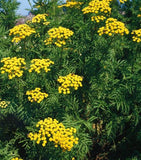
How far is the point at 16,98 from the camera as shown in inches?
164

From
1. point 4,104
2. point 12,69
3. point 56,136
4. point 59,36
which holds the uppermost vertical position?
point 59,36

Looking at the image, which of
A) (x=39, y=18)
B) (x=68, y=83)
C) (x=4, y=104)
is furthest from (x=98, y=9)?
(x=4, y=104)

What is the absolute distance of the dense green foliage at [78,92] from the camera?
3914mm

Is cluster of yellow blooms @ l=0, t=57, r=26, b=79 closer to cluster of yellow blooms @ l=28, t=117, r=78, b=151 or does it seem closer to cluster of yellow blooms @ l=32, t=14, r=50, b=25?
cluster of yellow blooms @ l=28, t=117, r=78, b=151

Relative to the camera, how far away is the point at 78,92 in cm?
461

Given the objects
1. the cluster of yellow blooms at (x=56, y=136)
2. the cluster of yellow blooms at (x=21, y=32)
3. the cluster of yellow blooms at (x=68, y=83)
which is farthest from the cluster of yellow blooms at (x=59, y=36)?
the cluster of yellow blooms at (x=56, y=136)

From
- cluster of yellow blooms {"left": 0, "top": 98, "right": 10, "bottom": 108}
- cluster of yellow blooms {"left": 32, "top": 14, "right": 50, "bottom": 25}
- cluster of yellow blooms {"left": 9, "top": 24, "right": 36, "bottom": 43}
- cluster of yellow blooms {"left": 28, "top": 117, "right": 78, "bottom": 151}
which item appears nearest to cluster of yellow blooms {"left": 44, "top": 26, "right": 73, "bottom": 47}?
cluster of yellow blooms {"left": 9, "top": 24, "right": 36, "bottom": 43}

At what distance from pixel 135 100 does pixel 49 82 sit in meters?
1.90

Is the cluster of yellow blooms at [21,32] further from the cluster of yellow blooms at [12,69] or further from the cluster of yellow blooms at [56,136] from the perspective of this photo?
the cluster of yellow blooms at [56,136]

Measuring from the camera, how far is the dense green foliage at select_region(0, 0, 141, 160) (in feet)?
12.8

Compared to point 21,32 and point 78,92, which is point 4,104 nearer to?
point 21,32

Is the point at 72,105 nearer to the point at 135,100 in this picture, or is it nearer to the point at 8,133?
the point at 135,100

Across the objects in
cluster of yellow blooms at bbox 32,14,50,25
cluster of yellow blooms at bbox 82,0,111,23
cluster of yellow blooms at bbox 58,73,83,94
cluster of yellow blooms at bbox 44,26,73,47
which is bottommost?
cluster of yellow blooms at bbox 58,73,83,94

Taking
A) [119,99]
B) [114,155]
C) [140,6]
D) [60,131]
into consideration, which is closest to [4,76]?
[60,131]
